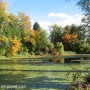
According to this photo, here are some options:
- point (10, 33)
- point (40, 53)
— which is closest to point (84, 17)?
point (10, 33)

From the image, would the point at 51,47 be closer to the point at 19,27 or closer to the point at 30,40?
the point at 30,40

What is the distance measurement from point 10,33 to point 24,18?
6.90 metres

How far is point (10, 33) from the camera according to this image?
155ft

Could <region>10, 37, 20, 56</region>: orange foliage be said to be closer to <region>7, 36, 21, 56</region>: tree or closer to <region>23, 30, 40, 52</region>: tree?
<region>7, 36, 21, 56</region>: tree

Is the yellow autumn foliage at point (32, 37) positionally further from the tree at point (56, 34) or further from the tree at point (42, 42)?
the tree at point (56, 34)

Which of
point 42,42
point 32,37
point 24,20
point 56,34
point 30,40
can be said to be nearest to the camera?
point 24,20

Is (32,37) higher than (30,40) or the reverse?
higher

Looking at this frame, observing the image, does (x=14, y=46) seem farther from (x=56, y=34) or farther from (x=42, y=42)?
(x=56, y=34)

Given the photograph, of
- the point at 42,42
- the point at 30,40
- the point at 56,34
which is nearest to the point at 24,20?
the point at 30,40

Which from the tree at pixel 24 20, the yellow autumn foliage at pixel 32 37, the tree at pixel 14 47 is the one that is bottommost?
the tree at pixel 14 47

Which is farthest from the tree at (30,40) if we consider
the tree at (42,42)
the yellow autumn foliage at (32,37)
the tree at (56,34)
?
the tree at (56,34)

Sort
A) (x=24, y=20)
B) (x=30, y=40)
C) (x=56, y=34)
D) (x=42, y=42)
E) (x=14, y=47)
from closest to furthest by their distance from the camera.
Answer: (x=14, y=47) < (x=24, y=20) < (x=30, y=40) < (x=42, y=42) < (x=56, y=34)

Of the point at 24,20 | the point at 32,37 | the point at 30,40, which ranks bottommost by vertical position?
the point at 30,40

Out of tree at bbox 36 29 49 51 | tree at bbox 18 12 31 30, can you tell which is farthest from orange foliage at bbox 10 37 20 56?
tree at bbox 36 29 49 51
